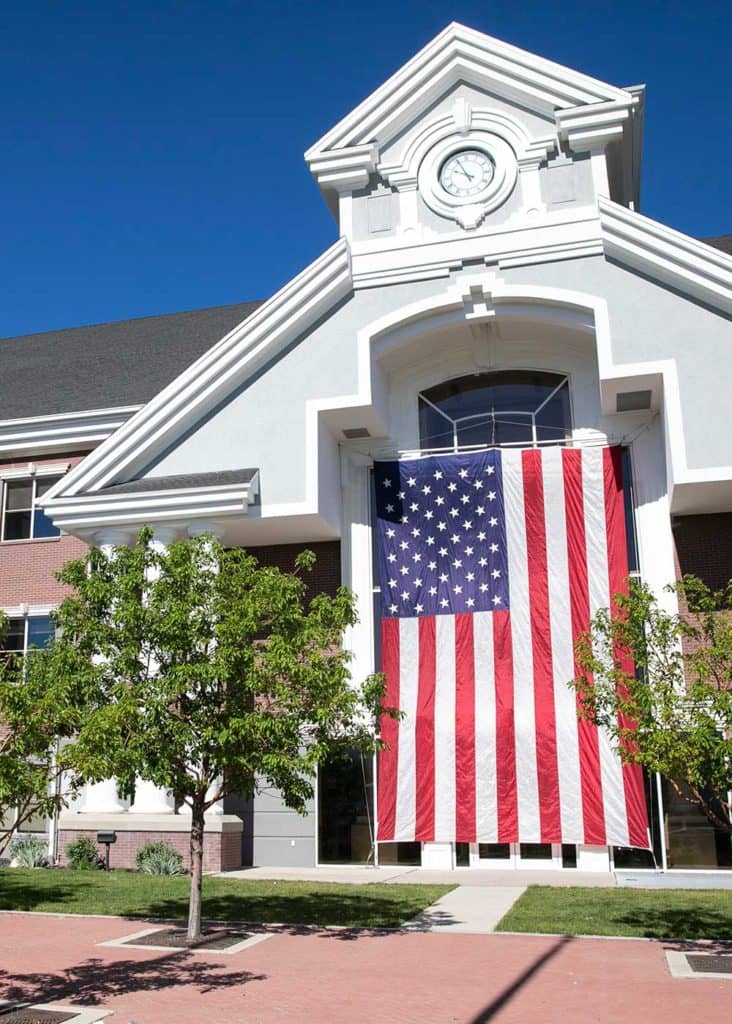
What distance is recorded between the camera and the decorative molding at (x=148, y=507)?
20531mm

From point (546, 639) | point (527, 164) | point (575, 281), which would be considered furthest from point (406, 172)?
point (546, 639)

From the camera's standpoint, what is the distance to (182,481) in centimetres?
2141

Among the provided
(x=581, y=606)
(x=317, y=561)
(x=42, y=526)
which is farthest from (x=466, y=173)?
(x=42, y=526)

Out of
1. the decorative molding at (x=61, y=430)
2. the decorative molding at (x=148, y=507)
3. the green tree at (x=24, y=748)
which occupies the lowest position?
the green tree at (x=24, y=748)

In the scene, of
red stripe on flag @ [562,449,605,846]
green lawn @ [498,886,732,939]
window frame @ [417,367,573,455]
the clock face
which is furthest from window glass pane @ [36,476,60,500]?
green lawn @ [498,886,732,939]

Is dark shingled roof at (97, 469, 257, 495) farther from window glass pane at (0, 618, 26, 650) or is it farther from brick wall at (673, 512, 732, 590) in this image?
brick wall at (673, 512, 732, 590)

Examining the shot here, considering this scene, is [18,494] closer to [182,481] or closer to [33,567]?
[33,567]

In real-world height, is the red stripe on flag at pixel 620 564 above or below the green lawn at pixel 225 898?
above

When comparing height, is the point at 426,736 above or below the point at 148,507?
below

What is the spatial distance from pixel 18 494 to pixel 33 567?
7.25ft

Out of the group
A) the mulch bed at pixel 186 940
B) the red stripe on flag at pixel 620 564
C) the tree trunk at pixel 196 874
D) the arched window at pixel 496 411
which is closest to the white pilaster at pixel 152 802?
the mulch bed at pixel 186 940

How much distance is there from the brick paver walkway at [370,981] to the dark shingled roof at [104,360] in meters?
15.8

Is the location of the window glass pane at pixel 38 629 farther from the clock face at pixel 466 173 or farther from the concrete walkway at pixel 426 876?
the clock face at pixel 466 173

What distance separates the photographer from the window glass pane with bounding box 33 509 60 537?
24875 millimetres
